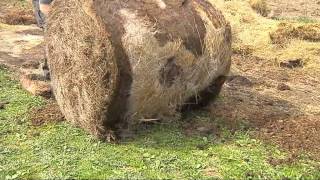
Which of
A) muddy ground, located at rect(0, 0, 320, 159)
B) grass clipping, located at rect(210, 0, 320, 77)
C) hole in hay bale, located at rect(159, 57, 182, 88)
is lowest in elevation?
muddy ground, located at rect(0, 0, 320, 159)

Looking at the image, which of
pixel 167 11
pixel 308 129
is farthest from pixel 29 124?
pixel 308 129

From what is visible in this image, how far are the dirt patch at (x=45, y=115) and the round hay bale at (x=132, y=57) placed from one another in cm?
18

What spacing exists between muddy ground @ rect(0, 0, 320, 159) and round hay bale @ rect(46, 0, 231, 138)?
2.25ft

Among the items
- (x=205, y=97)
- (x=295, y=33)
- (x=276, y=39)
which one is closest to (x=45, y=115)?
(x=205, y=97)

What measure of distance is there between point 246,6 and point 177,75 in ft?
26.9

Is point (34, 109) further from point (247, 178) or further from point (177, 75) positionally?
point (247, 178)

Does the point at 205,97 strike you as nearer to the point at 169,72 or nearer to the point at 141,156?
the point at 169,72

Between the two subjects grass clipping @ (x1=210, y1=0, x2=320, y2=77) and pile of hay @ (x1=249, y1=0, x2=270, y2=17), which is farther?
pile of hay @ (x1=249, y1=0, x2=270, y2=17)

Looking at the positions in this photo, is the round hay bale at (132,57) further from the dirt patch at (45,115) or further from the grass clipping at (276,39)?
the grass clipping at (276,39)

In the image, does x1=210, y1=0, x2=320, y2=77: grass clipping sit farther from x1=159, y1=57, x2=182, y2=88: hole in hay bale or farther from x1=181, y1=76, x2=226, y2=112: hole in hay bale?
x1=159, y1=57, x2=182, y2=88: hole in hay bale

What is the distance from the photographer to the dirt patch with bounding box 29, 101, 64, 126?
284 inches

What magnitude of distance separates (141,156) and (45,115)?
6.28 feet

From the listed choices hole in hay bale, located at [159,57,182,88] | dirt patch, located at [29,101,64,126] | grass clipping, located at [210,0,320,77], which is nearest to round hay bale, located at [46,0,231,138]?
hole in hay bale, located at [159,57,182,88]

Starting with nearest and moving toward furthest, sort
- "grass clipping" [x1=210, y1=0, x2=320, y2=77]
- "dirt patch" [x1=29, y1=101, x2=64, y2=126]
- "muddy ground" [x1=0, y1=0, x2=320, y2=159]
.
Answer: "muddy ground" [x1=0, y1=0, x2=320, y2=159], "dirt patch" [x1=29, y1=101, x2=64, y2=126], "grass clipping" [x1=210, y1=0, x2=320, y2=77]
